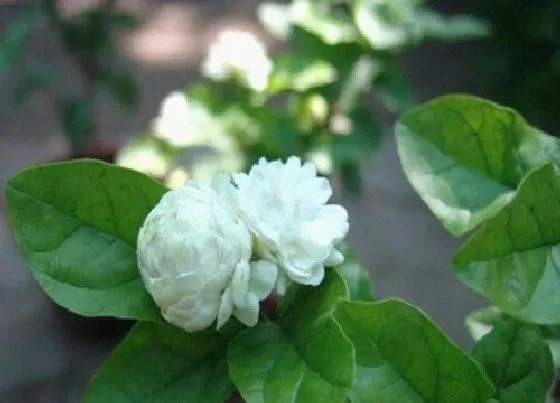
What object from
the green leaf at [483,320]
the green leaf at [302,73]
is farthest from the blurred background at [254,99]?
the green leaf at [483,320]

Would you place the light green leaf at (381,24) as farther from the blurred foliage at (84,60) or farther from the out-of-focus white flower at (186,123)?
the blurred foliage at (84,60)

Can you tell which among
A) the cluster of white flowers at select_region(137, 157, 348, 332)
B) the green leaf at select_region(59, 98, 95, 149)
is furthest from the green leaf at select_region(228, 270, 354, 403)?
the green leaf at select_region(59, 98, 95, 149)

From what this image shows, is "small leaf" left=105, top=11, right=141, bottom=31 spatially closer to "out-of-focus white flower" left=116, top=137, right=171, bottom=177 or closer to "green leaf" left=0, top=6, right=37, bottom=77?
"green leaf" left=0, top=6, right=37, bottom=77

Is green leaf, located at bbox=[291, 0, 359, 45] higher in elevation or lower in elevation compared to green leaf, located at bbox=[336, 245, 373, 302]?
lower

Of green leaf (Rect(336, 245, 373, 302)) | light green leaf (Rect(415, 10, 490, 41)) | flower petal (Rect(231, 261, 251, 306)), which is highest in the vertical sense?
flower petal (Rect(231, 261, 251, 306))

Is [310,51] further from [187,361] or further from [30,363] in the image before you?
[30,363]

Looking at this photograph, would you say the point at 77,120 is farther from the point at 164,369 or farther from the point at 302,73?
the point at 164,369
